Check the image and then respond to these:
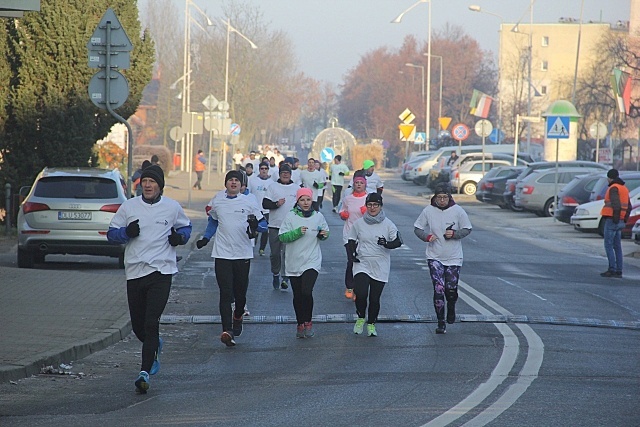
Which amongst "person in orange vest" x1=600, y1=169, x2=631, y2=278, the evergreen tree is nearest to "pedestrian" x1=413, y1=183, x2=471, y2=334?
"person in orange vest" x1=600, y1=169, x2=631, y2=278

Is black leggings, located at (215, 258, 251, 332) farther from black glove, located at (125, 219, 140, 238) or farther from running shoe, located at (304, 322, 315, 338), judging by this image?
black glove, located at (125, 219, 140, 238)

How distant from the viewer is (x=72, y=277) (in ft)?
52.7

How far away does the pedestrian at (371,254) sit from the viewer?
464 inches

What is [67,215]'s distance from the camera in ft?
55.7

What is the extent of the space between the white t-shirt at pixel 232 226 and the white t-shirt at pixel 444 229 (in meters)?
2.04

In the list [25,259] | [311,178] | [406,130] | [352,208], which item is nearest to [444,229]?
[352,208]

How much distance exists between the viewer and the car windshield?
56.3 ft

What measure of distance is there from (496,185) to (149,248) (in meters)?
32.7

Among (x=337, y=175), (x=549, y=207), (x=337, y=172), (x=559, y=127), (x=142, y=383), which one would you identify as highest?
(x=559, y=127)

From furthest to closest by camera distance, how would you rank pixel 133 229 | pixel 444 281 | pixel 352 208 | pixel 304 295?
pixel 352 208 < pixel 444 281 < pixel 304 295 < pixel 133 229

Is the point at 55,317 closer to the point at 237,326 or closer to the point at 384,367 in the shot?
the point at 237,326

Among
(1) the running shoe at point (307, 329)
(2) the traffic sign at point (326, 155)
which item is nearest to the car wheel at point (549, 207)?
(2) the traffic sign at point (326, 155)

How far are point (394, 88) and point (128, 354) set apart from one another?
337 feet

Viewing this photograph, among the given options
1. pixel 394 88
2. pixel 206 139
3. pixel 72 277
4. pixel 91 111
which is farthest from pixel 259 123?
pixel 72 277
